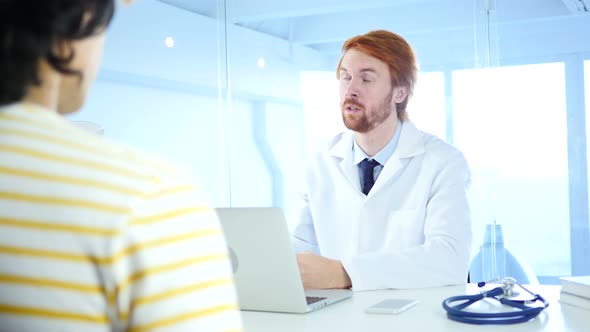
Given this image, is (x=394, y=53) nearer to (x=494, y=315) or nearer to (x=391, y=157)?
(x=391, y=157)

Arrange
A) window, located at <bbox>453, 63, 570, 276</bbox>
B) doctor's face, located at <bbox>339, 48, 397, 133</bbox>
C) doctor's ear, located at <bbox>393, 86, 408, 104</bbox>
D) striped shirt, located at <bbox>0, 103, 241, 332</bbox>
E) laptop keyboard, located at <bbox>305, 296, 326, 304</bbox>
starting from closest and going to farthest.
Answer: striped shirt, located at <bbox>0, 103, 241, 332</bbox> < laptop keyboard, located at <bbox>305, 296, 326, 304</bbox> < doctor's face, located at <bbox>339, 48, 397, 133</bbox> < doctor's ear, located at <bbox>393, 86, 408, 104</bbox> < window, located at <bbox>453, 63, 570, 276</bbox>

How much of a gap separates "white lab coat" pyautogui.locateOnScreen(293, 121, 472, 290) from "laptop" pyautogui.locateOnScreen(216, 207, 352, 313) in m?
0.53

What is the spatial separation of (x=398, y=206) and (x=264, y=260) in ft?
3.30

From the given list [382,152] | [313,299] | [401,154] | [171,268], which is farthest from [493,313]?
[382,152]

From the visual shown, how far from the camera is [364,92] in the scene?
2869 millimetres

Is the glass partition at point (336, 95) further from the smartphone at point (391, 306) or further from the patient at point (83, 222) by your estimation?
the patient at point (83, 222)

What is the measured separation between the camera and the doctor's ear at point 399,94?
9.51ft

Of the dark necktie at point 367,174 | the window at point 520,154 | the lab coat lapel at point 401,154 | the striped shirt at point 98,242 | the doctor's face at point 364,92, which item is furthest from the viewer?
the window at point 520,154

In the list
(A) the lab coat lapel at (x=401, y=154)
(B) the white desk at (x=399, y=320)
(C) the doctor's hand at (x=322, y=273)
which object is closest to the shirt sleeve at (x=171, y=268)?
(B) the white desk at (x=399, y=320)

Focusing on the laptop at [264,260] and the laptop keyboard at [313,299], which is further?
the laptop keyboard at [313,299]

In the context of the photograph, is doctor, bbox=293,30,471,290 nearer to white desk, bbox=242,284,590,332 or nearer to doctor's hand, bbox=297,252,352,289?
doctor's hand, bbox=297,252,352,289

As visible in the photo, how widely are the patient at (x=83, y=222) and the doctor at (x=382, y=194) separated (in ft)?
4.54

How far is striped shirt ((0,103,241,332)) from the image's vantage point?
537mm

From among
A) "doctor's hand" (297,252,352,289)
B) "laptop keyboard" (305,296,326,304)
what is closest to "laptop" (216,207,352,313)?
"laptop keyboard" (305,296,326,304)
